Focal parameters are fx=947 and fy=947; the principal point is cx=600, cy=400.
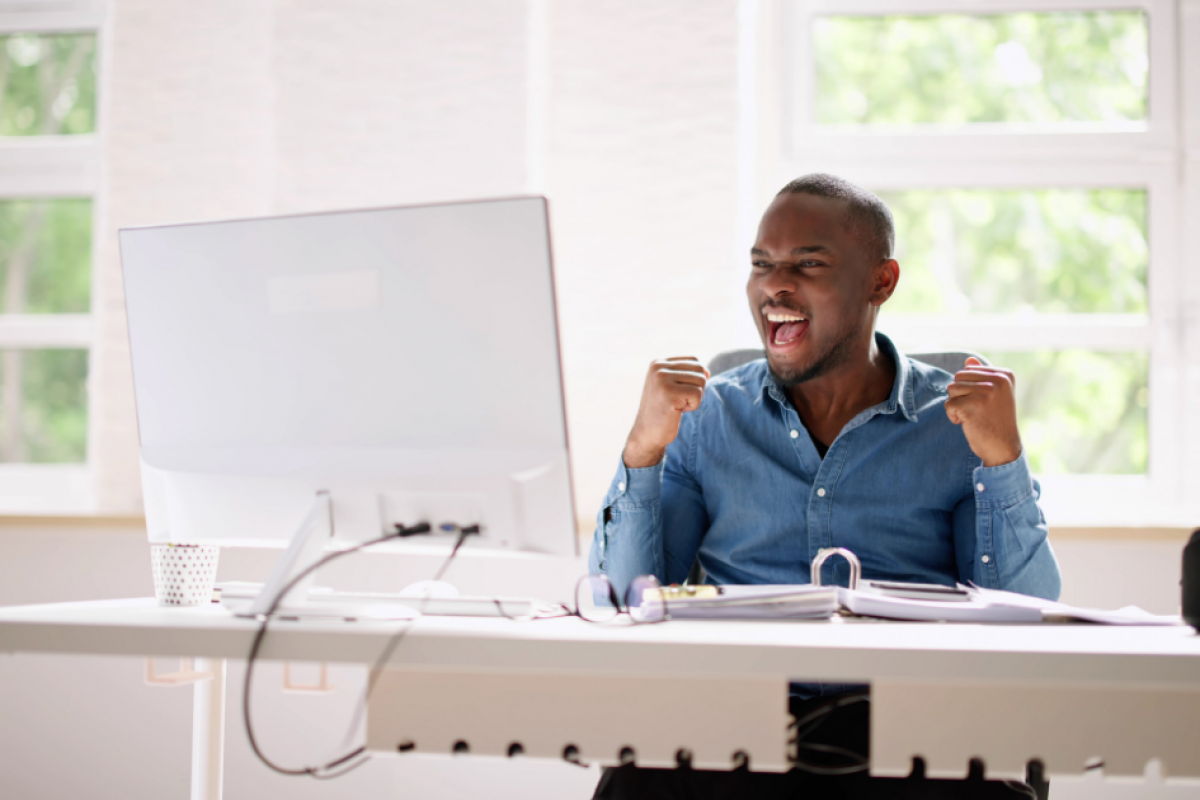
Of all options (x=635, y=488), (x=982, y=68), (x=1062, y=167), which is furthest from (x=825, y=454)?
(x=982, y=68)

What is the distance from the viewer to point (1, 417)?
261 centimetres

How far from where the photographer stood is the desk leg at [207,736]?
122 cm

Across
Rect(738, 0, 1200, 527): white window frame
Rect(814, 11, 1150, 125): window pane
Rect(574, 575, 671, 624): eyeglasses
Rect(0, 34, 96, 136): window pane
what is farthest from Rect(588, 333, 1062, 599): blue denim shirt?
Rect(0, 34, 96, 136): window pane

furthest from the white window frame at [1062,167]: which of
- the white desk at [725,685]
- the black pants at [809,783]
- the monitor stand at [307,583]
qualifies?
the white desk at [725,685]

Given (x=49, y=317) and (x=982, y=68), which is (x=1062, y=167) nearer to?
(x=982, y=68)

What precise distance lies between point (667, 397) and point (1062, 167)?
1.63m

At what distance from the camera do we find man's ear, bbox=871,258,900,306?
5.28 ft

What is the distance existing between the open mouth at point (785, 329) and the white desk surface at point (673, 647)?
65cm

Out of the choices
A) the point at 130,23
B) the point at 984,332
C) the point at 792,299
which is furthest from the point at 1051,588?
the point at 130,23

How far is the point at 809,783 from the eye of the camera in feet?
3.84

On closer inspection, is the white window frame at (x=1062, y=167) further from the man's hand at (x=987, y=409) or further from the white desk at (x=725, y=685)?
the white desk at (x=725, y=685)

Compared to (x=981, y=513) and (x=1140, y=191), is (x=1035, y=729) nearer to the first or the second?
(x=981, y=513)

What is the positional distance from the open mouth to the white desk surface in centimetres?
65

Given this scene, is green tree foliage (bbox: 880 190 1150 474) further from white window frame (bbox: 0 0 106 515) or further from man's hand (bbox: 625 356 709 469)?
white window frame (bbox: 0 0 106 515)
